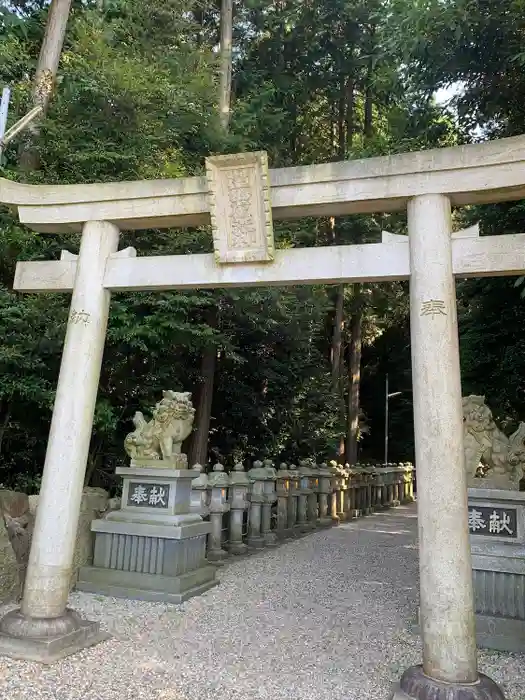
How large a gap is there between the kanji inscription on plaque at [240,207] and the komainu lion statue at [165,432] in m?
2.26

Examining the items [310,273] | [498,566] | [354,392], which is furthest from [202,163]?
[354,392]

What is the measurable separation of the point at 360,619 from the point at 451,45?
8.22m

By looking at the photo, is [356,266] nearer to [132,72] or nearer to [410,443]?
[132,72]

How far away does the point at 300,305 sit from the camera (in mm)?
11500

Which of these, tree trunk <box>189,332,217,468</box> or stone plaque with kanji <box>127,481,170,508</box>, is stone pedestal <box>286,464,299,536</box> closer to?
tree trunk <box>189,332,217,468</box>

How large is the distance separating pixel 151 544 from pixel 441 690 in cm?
320

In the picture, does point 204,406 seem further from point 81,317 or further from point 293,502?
point 81,317

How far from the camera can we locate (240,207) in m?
4.12

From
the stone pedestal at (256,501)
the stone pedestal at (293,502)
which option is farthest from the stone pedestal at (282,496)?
the stone pedestal at (256,501)

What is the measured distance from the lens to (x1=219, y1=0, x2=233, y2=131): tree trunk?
1079 cm

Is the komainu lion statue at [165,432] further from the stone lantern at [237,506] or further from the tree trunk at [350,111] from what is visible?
the tree trunk at [350,111]

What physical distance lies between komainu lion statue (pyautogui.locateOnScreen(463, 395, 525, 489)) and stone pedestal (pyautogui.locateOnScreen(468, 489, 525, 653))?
0.22 meters

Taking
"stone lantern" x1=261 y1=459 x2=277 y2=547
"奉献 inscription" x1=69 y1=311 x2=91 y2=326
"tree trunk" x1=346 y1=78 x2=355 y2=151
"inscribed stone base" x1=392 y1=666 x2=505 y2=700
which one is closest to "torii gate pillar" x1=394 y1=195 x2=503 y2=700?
"inscribed stone base" x1=392 y1=666 x2=505 y2=700

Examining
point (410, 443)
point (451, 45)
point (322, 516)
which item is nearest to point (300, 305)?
point (322, 516)
